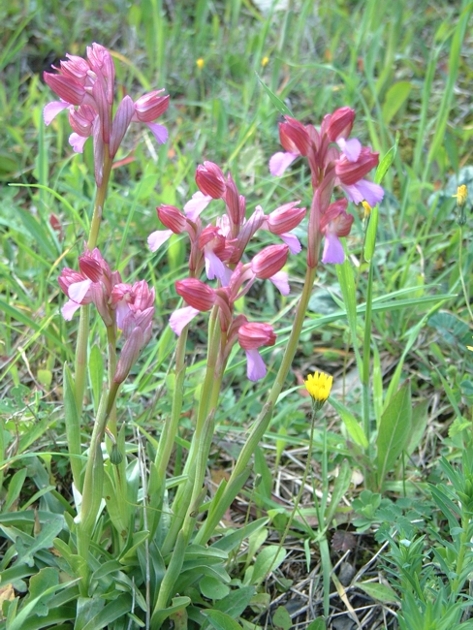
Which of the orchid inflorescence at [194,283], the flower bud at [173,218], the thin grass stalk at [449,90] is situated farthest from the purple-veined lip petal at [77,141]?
the thin grass stalk at [449,90]

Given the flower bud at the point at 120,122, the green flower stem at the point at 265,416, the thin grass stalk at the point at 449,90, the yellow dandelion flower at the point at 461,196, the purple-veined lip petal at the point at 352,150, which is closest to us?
the purple-veined lip petal at the point at 352,150

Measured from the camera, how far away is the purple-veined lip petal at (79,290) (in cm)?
137

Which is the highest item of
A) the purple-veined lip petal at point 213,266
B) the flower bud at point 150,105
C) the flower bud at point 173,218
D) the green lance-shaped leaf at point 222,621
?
the flower bud at point 150,105

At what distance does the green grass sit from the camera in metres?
1.78

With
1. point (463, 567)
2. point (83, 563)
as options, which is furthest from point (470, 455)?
point (83, 563)

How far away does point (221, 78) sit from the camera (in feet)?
12.6

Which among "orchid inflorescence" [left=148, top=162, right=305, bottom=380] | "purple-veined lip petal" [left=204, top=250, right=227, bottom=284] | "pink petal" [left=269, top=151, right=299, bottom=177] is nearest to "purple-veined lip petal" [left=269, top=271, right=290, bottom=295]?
"orchid inflorescence" [left=148, top=162, right=305, bottom=380]

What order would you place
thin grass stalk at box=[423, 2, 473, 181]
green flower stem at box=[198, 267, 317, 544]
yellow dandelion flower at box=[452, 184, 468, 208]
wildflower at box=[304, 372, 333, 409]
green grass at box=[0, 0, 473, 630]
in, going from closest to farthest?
1. green flower stem at box=[198, 267, 317, 544]
2. wildflower at box=[304, 372, 333, 409]
3. green grass at box=[0, 0, 473, 630]
4. yellow dandelion flower at box=[452, 184, 468, 208]
5. thin grass stalk at box=[423, 2, 473, 181]

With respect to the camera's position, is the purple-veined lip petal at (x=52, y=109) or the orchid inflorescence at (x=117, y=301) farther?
the purple-veined lip petal at (x=52, y=109)

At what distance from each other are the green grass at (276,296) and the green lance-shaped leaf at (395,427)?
0.25 feet

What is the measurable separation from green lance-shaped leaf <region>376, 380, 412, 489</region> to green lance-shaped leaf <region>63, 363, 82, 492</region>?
0.82 metres

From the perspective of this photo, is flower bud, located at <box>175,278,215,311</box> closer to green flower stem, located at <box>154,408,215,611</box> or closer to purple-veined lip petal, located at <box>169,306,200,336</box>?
purple-veined lip petal, located at <box>169,306,200,336</box>

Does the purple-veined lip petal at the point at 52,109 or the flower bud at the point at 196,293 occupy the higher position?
the purple-veined lip petal at the point at 52,109

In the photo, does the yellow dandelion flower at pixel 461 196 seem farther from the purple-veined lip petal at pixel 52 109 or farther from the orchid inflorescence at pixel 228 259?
the purple-veined lip petal at pixel 52 109
